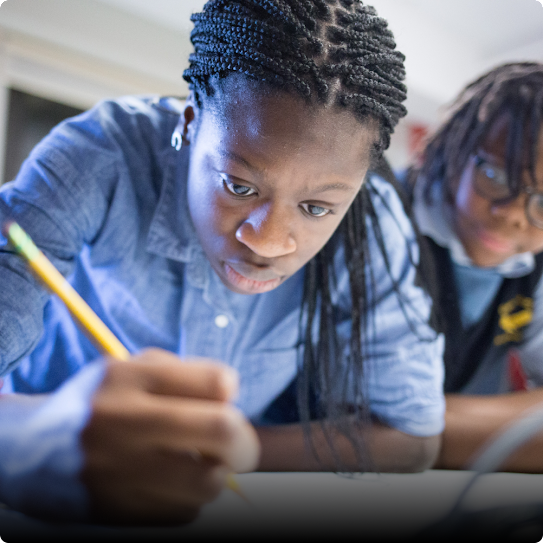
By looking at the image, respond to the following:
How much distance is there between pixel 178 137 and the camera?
315 millimetres

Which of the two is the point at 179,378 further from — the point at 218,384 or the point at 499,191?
the point at 499,191

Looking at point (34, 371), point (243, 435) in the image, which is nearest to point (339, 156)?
point (243, 435)

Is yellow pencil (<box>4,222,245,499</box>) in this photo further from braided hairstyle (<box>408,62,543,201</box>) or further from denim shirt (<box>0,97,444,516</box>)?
braided hairstyle (<box>408,62,543,201</box>)

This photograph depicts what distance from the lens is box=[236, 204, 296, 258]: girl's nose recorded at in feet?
0.88

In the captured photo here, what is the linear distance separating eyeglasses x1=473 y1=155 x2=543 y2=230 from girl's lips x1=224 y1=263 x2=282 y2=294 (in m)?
0.26

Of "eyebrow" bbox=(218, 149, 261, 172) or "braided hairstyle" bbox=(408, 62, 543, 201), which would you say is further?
"braided hairstyle" bbox=(408, 62, 543, 201)

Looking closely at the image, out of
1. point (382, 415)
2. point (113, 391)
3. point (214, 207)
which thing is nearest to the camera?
point (113, 391)

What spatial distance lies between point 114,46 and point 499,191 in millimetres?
350

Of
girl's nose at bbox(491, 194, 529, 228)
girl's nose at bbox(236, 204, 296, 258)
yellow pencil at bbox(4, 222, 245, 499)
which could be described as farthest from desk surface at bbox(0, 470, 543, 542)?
girl's nose at bbox(491, 194, 529, 228)

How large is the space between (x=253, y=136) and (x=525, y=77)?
34 centimetres

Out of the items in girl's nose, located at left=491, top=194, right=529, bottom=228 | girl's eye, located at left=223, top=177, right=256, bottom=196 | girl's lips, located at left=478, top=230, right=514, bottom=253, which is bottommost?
girl's lips, located at left=478, top=230, right=514, bottom=253

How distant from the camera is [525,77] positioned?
0.47 m

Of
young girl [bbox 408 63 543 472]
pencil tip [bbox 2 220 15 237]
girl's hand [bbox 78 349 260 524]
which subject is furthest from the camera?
young girl [bbox 408 63 543 472]

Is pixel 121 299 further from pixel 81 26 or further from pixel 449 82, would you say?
pixel 449 82
